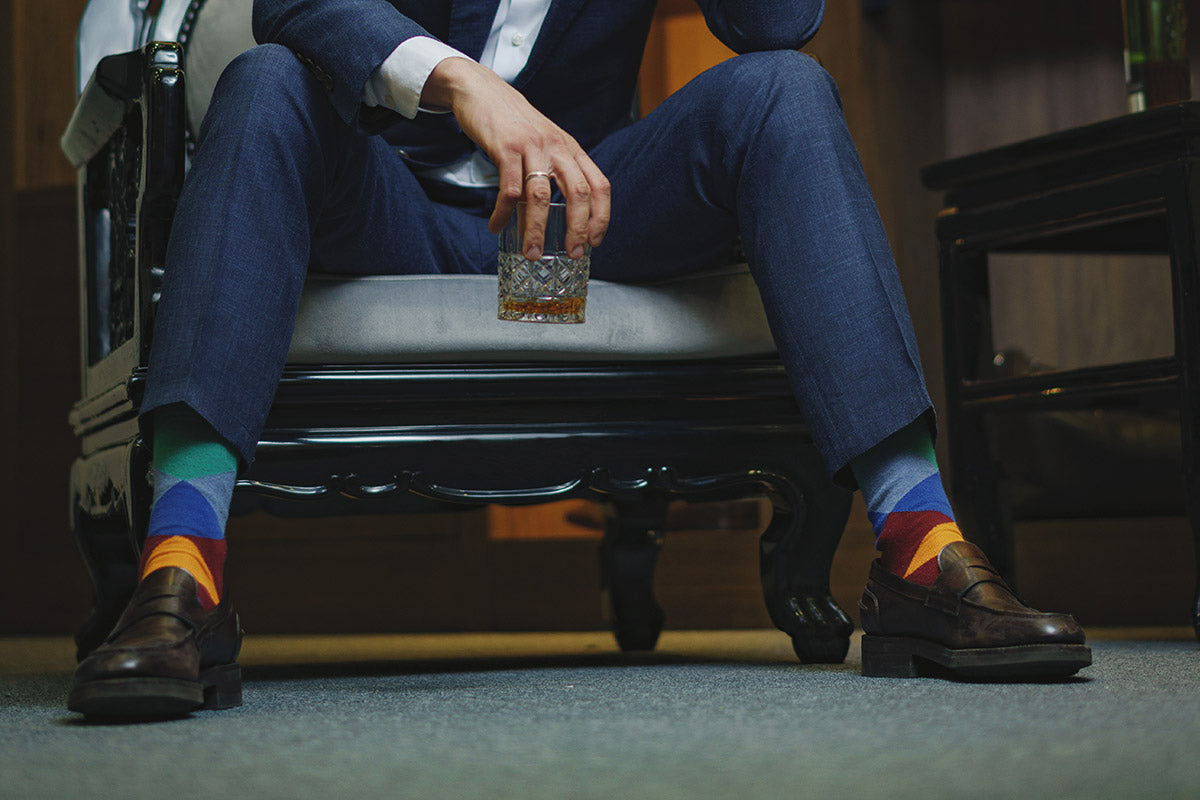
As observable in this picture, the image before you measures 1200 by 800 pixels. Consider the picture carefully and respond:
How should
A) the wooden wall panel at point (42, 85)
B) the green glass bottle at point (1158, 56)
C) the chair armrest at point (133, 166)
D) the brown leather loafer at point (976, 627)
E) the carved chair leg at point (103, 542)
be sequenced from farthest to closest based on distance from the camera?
the wooden wall panel at point (42, 85) < the green glass bottle at point (1158, 56) < the carved chair leg at point (103, 542) < the chair armrest at point (133, 166) < the brown leather loafer at point (976, 627)

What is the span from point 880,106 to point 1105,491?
86cm

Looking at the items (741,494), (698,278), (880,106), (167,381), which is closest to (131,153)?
(167,381)

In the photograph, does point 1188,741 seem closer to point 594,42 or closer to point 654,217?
point 654,217

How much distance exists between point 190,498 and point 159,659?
0.44 feet

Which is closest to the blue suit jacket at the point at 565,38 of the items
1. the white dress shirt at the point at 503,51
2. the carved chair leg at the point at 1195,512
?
the white dress shirt at the point at 503,51

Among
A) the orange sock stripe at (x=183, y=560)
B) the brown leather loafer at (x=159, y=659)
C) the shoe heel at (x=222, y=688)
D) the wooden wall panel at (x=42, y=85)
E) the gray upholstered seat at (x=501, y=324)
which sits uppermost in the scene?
the wooden wall panel at (x=42, y=85)

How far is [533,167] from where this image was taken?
2.97 ft

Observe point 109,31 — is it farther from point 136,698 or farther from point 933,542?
point 933,542

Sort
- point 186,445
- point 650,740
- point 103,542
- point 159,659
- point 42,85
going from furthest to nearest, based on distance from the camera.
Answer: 1. point 42,85
2. point 103,542
3. point 186,445
4. point 159,659
5. point 650,740

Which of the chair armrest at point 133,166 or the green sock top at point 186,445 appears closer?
the green sock top at point 186,445

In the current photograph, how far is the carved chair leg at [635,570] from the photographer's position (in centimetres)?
152

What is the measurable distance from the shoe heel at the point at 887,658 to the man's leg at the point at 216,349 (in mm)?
472

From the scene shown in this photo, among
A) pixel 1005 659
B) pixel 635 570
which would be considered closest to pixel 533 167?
pixel 1005 659

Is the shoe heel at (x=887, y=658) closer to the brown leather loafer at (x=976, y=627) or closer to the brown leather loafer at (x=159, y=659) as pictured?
the brown leather loafer at (x=976, y=627)
